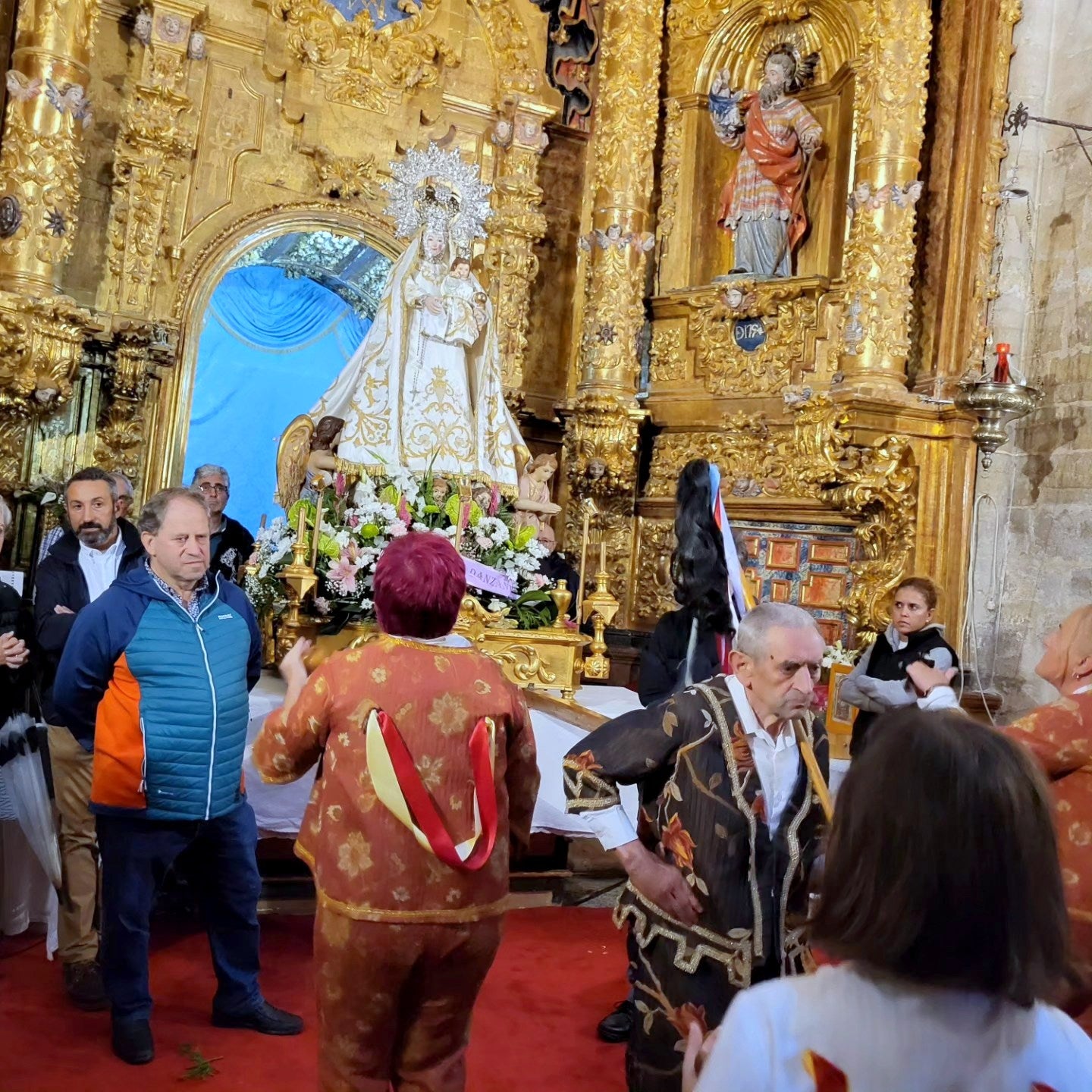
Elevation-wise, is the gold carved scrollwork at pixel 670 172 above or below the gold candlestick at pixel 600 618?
above

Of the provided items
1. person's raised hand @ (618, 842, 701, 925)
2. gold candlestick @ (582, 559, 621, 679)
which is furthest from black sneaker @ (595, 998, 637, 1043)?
gold candlestick @ (582, 559, 621, 679)

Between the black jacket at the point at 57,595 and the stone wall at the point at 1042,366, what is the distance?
17.8 ft

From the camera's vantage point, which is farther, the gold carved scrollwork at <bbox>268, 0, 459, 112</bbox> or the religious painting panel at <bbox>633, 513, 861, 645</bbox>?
the gold carved scrollwork at <bbox>268, 0, 459, 112</bbox>

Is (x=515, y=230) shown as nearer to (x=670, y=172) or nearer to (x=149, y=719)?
(x=670, y=172)

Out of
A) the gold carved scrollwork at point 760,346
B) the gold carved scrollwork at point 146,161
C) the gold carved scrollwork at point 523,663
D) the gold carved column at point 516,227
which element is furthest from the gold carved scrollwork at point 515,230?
the gold carved scrollwork at point 523,663

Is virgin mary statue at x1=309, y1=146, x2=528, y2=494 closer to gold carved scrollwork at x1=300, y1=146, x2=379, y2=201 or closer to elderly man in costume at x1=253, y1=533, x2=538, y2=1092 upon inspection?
gold carved scrollwork at x1=300, y1=146, x2=379, y2=201

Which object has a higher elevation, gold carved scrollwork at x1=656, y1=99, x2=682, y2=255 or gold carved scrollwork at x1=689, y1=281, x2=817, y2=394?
gold carved scrollwork at x1=656, y1=99, x2=682, y2=255

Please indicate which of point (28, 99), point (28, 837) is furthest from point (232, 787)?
point (28, 99)

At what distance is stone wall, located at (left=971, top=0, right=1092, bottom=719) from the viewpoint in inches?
290

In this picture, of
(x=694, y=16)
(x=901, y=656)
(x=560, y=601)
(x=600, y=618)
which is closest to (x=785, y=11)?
(x=694, y=16)

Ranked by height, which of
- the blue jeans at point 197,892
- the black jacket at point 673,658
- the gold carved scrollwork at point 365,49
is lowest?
the blue jeans at point 197,892

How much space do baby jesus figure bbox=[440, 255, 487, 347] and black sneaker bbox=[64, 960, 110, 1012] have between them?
3863 millimetres

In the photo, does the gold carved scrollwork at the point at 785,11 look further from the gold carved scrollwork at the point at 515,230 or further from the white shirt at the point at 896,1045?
the white shirt at the point at 896,1045

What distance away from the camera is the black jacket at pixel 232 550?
22.4 feet
